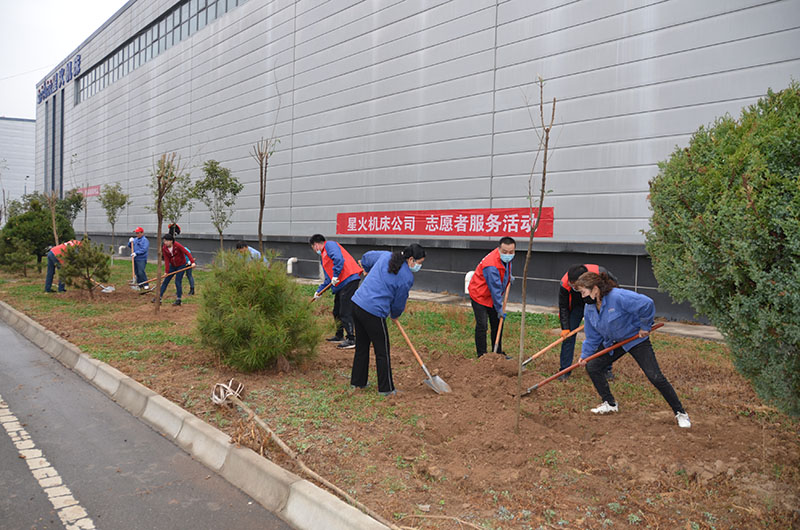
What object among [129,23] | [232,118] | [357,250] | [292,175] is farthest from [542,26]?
Answer: [129,23]

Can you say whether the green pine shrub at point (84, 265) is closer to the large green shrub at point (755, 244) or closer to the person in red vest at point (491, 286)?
the person in red vest at point (491, 286)

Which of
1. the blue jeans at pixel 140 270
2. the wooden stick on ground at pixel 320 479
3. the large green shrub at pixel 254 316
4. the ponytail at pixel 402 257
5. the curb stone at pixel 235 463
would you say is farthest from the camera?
the blue jeans at pixel 140 270

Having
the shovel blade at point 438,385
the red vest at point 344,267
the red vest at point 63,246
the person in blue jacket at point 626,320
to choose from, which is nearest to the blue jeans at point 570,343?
the person in blue jacket at point 626,320

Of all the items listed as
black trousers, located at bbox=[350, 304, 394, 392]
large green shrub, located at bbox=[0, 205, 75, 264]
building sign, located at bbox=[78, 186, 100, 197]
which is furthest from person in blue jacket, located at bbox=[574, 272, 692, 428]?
building sign, located at bbox=[78, 186, 100, 197]

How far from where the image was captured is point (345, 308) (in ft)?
27.0

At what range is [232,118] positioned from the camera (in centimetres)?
2438

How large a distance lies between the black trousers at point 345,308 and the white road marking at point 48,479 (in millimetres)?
4095

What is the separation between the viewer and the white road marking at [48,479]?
3238 mm

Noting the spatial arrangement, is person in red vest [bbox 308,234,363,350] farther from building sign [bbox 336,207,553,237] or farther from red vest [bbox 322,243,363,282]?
building sign [bbox 336,207,553,237]

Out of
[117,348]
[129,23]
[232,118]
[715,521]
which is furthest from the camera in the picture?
[129,23]

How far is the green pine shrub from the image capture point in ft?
39.9

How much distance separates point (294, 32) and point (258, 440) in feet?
65.4

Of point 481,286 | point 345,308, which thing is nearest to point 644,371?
point 481,286

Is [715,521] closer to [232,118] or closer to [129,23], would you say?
[232,118]
